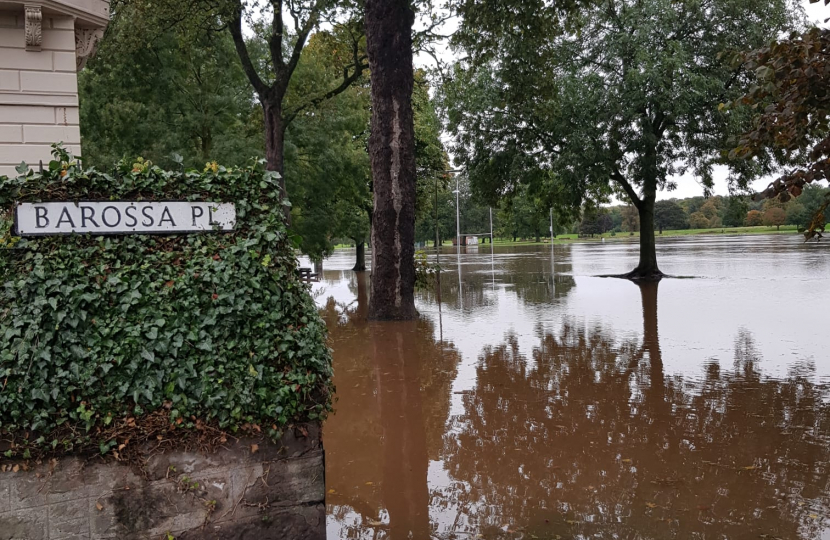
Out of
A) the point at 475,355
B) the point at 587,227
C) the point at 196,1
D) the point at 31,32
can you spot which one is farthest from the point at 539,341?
the point at 587,227

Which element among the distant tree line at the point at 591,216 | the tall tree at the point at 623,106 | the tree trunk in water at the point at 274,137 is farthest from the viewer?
the distant tree line at the point at 591,216

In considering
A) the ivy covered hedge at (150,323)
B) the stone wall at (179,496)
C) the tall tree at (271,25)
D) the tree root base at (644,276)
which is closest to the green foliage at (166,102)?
the tall tree at (271,25)

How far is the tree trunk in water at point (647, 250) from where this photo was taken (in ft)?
84.9

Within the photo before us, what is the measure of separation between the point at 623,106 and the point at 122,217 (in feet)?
73.7

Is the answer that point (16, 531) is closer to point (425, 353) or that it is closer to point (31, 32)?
point (31, 32)

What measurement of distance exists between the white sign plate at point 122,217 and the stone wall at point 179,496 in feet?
3.85

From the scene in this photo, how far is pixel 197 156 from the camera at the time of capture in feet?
69.2

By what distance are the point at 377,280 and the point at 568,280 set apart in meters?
12.7

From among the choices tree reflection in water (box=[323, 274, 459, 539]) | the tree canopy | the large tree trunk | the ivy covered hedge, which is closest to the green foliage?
the large tree trunk

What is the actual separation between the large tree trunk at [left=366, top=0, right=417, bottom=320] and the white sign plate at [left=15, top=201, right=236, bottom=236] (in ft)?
35.6

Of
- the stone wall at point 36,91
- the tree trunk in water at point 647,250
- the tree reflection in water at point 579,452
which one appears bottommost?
the tree reflection in water at point 579,452

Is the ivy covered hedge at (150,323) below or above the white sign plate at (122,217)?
below

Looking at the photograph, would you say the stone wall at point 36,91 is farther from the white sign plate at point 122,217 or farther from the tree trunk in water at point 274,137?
the tree trunk in water at point 274,137

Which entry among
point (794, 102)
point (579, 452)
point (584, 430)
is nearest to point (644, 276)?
point (584, 430)
